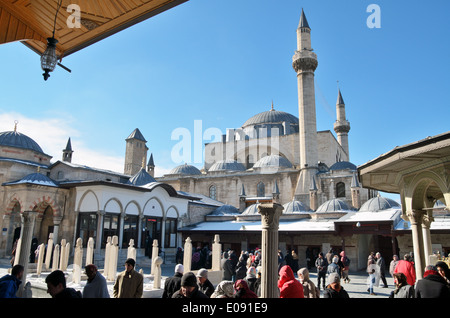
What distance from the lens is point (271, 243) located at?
15.4 ft

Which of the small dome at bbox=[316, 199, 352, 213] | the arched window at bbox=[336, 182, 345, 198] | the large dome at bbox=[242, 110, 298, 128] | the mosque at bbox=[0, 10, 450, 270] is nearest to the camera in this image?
the mosque at bbox=[0, 10, 450, 270]

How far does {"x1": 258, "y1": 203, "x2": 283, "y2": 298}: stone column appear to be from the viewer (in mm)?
4488

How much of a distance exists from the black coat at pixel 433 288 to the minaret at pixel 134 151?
32.1 meters

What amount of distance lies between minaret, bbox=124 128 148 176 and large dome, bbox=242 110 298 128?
1251 cm

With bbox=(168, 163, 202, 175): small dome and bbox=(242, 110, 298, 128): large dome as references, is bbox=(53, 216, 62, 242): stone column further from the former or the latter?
bbox=(242, 110, 298, 128): large dome

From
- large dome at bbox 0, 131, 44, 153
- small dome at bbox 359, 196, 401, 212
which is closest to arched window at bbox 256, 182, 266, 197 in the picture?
small dome at bbox 359, 196, 401, 212

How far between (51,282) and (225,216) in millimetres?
19626

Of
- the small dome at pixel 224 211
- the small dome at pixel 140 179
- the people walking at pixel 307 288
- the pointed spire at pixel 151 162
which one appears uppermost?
the pointed spire at pixel 151 162

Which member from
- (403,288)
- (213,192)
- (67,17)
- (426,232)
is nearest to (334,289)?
(403,288)

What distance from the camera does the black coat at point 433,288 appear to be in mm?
3195

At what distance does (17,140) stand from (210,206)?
12.8 metres

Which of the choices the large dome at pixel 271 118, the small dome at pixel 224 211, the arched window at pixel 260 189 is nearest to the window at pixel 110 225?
the small dome at pixel 224 211

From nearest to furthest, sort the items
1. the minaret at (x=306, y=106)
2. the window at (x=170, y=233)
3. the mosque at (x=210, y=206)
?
the mosque at (x=210, y=206)
the window at (x=170, y=233)
the minaret at (x=306, y=106)

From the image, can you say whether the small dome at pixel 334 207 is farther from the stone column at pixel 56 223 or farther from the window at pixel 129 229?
the stone column at pixel 56 223
